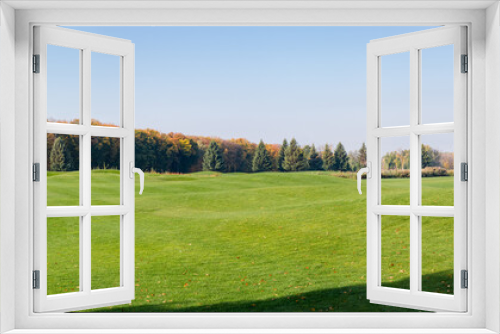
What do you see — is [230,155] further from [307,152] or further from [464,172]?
[464,172]

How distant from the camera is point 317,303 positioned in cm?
801

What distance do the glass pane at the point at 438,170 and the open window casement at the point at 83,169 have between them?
7.67m

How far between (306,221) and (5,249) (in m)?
9.33

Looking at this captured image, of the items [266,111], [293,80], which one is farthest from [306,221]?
[293,80]

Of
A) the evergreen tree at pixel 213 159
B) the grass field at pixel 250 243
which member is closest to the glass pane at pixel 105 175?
the grass field at pixel 250 243

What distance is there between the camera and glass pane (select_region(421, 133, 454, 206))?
9.20m

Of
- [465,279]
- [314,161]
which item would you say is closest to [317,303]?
[314,161]

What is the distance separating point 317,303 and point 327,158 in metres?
5.24

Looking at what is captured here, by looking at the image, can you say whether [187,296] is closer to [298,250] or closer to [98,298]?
[298,250]

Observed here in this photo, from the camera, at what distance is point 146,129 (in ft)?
38.5

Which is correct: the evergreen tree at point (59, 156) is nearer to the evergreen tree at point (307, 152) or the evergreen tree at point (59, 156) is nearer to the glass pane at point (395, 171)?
the glass pane at point (395, 171)

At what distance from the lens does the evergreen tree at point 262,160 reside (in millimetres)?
12599

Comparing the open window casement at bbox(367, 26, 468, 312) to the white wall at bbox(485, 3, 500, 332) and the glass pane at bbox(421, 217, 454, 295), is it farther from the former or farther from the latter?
the glass pane at bbox(421, 217, 454, 295)

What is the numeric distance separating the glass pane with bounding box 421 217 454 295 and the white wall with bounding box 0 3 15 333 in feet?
20.9
